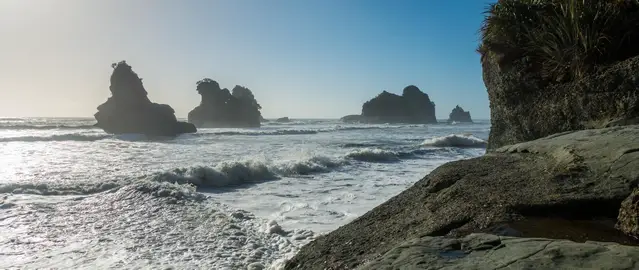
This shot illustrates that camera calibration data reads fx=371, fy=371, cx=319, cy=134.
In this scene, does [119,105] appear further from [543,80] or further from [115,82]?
[543,80]

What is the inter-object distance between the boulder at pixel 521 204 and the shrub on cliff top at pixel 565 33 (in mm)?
2211

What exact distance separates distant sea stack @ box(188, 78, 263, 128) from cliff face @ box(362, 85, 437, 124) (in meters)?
46.4

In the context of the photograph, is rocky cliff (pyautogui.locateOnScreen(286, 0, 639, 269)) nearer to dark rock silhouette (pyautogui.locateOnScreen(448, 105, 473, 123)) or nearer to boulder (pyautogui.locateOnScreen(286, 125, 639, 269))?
boulder (pyautogui.locateOnScreen(286, 125, 639, 269))

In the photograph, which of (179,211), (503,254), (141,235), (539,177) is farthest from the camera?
(179,211)

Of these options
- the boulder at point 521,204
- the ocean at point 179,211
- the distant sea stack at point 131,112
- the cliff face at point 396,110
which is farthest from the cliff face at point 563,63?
the cliff face at point 396,110

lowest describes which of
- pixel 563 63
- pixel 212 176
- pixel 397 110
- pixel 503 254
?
pixel 212 176

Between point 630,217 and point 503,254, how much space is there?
1.21m

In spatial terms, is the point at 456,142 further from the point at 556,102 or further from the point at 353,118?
the point at 353,118

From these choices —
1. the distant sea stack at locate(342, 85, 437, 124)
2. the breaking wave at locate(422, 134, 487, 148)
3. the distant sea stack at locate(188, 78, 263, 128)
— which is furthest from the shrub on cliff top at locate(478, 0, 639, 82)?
Answer: the distant sea stack at locate(342, 85, 437, 124)

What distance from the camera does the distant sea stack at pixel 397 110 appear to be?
363ft

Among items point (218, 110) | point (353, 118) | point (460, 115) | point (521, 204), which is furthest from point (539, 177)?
point (460, 115)

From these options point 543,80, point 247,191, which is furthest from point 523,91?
point 247,191

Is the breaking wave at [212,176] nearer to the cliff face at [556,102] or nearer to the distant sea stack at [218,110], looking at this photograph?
the cliff face at [556,102]

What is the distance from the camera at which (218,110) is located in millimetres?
74000
